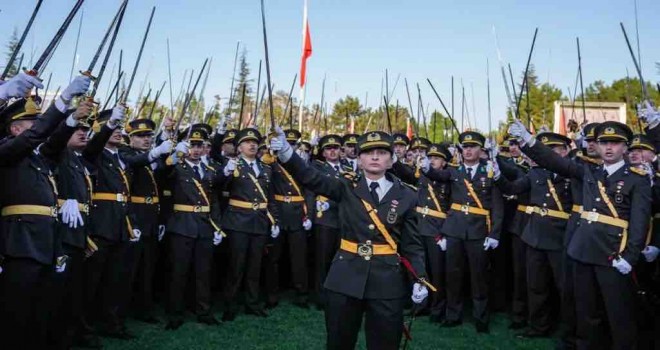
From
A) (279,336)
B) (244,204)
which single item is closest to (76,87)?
(244,204)

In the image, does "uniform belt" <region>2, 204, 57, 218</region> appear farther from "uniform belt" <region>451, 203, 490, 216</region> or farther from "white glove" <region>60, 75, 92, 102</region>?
"uniform belt" <region>451, 203, 490, 216</region>

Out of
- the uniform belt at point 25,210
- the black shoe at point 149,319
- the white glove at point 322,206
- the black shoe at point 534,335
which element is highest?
the uniform belt at point 25,210

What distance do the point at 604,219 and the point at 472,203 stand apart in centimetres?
253

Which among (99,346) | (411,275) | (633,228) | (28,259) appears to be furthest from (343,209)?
(99,346)

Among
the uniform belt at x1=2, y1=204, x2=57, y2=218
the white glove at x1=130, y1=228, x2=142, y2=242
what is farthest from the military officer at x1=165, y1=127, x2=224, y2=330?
the uniform belt at x1=2, y1=204, x2=57, y2=218

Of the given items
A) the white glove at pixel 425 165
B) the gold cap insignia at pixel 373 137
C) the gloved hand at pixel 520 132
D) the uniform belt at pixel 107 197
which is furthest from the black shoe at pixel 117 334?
the gloved hand at pixel 520 132

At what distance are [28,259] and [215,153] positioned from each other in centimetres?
459

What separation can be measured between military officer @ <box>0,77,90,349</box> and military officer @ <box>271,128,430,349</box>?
6.29 feet

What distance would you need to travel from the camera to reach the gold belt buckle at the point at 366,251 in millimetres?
4625

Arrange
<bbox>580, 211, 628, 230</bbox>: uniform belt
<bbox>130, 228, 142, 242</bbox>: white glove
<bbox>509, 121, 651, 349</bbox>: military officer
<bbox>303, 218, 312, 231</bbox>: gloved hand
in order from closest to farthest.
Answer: <bbox>509, 121, 651, 349</bbox>: military officer
<bbox>580, 211, 628, 230</bbox>: uniform belt
<bbox>130, 228, 142, 242</bbox>: white glove
<bbox>303, 218, 312, 231</bbox>: gloved hand

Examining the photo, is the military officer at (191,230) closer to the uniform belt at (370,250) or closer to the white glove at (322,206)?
the white glove at (322,206)

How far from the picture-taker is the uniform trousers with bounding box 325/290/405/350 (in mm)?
4484

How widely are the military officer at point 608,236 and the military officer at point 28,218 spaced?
4524 millimetres

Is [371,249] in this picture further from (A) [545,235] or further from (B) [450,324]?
(B) [450,324]
